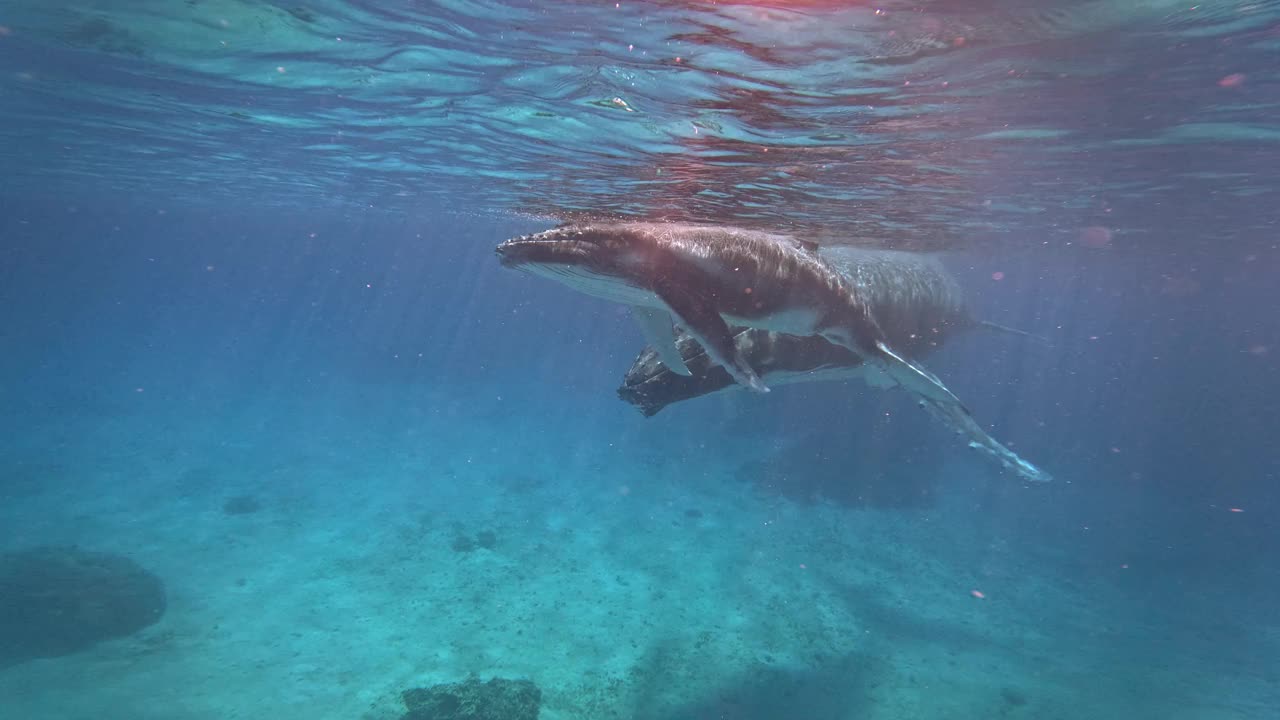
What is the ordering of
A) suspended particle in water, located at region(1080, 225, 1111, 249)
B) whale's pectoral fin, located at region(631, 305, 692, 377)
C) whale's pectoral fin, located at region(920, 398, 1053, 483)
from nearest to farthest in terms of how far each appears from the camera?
whale's pectoral fin, located at region(631, 305, 692, 377)
whale's pectoral fin, located at region(920, 398, 1053, 483)
suspended particle in water, located at region(1080, 225, 1111, 249)

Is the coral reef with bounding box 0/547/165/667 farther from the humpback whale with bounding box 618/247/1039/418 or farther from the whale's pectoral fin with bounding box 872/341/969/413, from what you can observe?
the whale's pectoral fin with bounding box 872/341/969/413

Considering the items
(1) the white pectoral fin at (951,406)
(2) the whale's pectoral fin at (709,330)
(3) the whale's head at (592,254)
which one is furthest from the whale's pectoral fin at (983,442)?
(3) the whale's head at (592,254)

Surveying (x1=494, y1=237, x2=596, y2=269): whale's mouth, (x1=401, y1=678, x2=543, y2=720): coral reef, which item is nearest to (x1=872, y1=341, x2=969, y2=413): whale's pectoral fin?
(x1=494, y1=237, x2=596, y2=269): whale's mouth

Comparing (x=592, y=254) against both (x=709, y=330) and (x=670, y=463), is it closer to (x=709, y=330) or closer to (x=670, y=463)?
(x=709, y=330)

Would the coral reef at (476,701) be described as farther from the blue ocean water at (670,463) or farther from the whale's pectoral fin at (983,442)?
the whale's pectoral fin at (983,442)

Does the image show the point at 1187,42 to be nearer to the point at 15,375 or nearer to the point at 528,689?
the point at 528,689

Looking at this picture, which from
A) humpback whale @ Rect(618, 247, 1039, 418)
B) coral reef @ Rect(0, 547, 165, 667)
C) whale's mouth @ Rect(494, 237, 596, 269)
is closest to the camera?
whale's mouth @ Rect(494, 237, 596, 269)

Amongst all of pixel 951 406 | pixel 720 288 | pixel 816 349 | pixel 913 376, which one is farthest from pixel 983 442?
pixel 720 288

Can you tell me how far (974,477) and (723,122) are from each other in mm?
27157

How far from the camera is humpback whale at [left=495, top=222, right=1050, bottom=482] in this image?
4.88 meters

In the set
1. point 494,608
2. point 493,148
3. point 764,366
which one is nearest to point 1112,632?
point 764,366

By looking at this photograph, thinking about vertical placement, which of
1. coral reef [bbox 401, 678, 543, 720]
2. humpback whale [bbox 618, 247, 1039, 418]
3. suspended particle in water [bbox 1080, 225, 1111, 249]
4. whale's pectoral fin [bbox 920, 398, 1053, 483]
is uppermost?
suspended particle in water [bbox 1080, 225, 1111, 249]

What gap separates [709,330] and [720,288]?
40.2 inches

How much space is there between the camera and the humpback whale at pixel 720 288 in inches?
192
